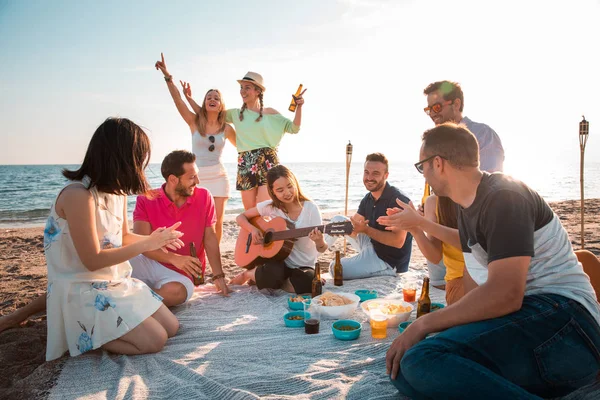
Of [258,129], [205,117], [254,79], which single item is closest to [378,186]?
[258,129]

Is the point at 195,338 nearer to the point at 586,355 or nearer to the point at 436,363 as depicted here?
the point at 436,363

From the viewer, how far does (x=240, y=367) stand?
2.94m

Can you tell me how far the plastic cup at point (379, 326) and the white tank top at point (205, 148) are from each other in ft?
11.4

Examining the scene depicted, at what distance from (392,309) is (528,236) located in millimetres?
1882

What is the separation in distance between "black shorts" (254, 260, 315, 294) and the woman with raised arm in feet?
4.35

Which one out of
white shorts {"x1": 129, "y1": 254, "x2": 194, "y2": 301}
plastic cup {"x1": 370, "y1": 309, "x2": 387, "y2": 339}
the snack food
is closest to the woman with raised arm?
white shorts {"x1": 129, "y1": 254, "x2": 194, "y2": 301}

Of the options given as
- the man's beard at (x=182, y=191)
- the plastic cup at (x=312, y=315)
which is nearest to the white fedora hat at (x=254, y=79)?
the man's beard at (x=182, y=191)

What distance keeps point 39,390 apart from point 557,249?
126 inches

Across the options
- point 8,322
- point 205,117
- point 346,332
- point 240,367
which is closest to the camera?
point 240,367

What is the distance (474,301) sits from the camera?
2.04 metres

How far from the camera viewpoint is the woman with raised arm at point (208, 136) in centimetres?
593

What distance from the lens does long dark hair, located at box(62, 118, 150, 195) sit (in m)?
3.07

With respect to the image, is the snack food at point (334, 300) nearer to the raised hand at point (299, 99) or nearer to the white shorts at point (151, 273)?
the white shorts at point (151, 273)

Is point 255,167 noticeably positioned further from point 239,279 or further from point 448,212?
point 448,212
